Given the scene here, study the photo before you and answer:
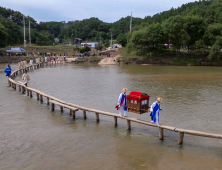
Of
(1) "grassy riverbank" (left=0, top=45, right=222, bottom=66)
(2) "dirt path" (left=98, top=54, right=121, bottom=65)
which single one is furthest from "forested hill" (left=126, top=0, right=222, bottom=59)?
(2) "dirt path" (left=98, top=54, right=121, bottom=65)

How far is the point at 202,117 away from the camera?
14.0 m

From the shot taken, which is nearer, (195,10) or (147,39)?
(147,39)

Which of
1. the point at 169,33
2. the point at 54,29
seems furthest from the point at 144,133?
the point at 54,29

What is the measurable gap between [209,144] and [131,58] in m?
45.3

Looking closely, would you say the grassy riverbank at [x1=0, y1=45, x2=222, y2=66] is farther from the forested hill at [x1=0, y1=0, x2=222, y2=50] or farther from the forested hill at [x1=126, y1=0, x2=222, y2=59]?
A: the forested hill at [x1=0, y1=0, x2=222, y2=50]

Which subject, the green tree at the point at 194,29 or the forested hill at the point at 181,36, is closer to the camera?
the forested hill at the point at 181,36

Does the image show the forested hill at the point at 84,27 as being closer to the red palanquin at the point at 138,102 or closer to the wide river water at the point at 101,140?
the wide river water at the point at 101,140

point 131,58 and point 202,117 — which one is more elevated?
point 131,58

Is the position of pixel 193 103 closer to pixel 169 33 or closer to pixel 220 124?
pixel 220 124

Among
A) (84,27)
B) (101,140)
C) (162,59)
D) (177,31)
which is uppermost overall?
(84,27)

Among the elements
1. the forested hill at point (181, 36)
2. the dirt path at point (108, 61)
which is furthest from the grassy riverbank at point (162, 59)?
the forested hill at point (181, 36)

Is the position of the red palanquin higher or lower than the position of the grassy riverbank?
lower

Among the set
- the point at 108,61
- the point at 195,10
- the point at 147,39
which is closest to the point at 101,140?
the point at 147,39

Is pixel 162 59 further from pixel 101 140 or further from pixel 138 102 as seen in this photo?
pixel 101 140
